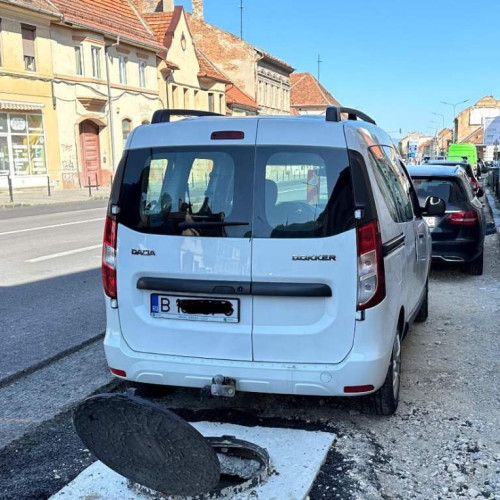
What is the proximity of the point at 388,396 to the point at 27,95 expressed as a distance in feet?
93.1

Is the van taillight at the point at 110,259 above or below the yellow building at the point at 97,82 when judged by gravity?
below

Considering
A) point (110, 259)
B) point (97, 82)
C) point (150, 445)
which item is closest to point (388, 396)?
point (150, 445)

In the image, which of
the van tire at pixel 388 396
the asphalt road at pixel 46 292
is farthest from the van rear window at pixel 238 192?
the asphalt road at pixel 46 292

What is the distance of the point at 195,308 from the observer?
3.63m

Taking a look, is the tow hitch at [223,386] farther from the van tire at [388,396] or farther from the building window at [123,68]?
the building window at [123,68]

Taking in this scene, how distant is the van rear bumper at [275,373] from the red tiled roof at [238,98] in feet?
164

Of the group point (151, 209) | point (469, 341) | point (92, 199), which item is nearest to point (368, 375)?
point (151, 209)

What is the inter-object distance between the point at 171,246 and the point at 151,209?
291 millimetres

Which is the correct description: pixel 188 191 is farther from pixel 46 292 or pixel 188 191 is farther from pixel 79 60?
pixel 79 60

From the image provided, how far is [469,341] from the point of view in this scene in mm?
5742

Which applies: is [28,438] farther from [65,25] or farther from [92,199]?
[65,25]

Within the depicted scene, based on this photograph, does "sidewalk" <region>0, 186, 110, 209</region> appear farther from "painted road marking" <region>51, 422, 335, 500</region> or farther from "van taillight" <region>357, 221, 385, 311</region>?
"van taillight" <region>357, 221, 385, 311</region>

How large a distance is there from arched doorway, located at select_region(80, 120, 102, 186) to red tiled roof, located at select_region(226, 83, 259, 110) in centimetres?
2034

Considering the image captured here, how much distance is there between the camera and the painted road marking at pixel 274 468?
3.06 metres
